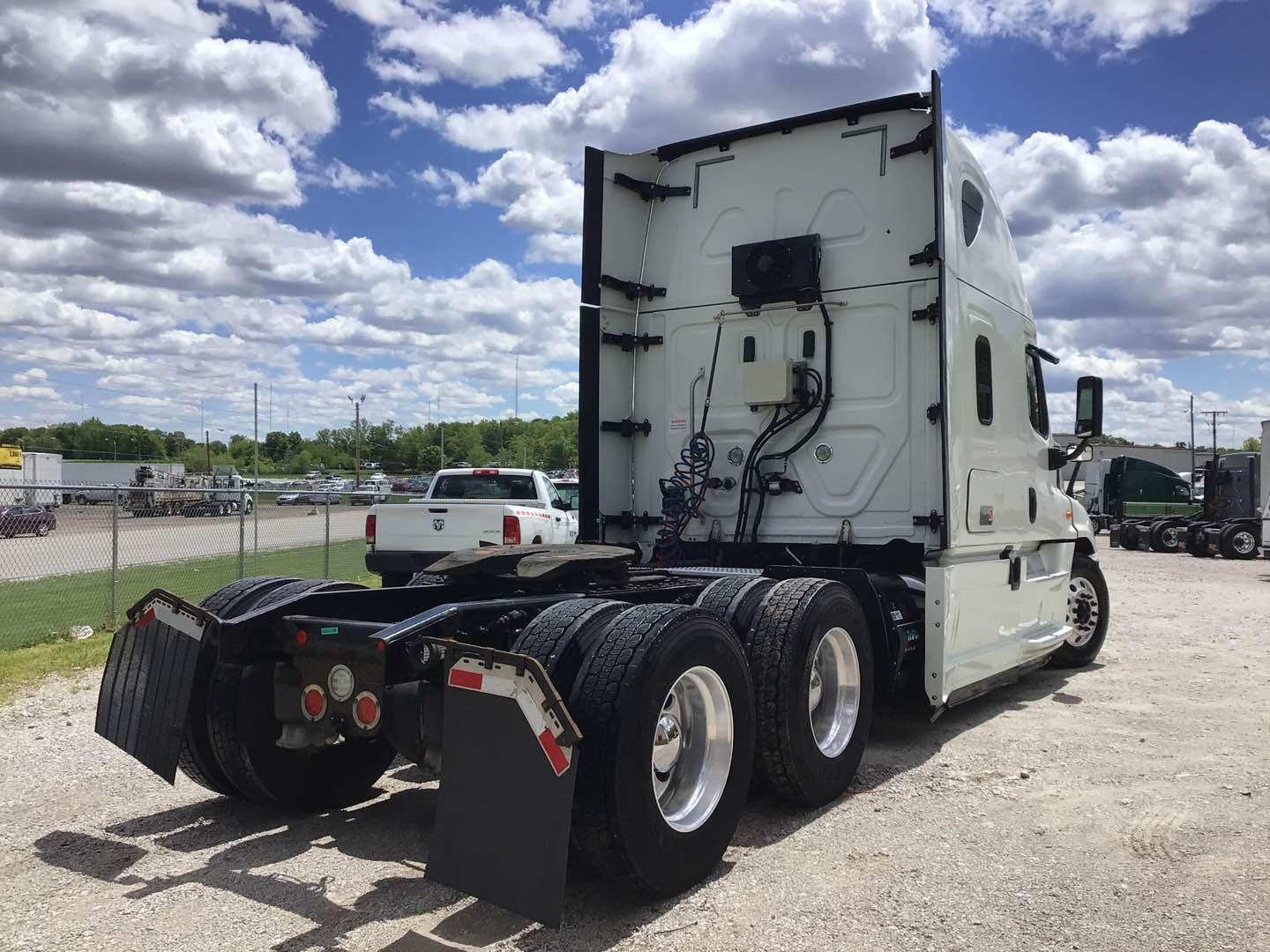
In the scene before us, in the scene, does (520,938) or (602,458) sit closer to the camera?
(520,938)

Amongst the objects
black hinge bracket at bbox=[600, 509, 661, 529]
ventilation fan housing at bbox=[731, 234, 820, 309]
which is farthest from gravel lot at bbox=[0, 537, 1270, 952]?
ventilation fan housing at bbox=[731, 234, 820, 309]

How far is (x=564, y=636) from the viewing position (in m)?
3.78

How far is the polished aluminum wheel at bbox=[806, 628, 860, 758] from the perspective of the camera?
5.12 meters

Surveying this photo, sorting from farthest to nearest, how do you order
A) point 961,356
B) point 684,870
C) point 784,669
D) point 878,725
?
point 878,725
point 961,356
point 784,669
point 684,870

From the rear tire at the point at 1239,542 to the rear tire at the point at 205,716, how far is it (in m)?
25.4

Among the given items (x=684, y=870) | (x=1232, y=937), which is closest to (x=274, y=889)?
(x=684, y=870)

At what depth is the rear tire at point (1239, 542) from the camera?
24297 mm

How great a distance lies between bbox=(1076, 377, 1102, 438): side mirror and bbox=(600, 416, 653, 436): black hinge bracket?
3.48 meters

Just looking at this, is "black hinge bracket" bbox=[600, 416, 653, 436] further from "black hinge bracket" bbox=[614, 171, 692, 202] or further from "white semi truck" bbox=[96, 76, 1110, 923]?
"black hinge bracket" bbox=[614, 171, 692, 202]

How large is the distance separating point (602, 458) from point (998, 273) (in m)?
3.12

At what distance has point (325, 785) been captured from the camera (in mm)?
4801

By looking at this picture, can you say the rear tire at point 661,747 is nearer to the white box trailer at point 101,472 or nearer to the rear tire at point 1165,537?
the rear tire at point 1165,537

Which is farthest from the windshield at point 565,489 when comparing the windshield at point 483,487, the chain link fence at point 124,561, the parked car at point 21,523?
the parked car at point 21,523

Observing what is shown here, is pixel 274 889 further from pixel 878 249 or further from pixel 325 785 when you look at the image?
pixel 878 249
